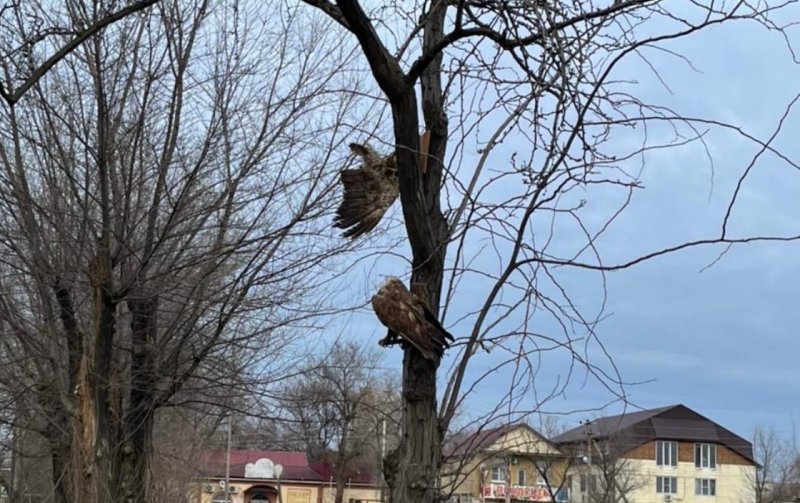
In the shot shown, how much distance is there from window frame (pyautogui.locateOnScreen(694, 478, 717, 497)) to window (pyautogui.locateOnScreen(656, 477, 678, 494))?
156 centimetres

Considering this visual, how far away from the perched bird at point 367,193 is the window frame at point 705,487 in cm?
5523

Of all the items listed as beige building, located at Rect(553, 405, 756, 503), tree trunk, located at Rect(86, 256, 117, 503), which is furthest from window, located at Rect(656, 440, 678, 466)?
tree trunk, located at Rect(86, 256, 117, 503)

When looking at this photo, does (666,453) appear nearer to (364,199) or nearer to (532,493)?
(532,493)

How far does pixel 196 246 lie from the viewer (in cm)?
752

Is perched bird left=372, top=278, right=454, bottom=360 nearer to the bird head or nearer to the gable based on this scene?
the bird head

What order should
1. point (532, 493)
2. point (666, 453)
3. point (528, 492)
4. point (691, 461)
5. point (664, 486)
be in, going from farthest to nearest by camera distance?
1. point (691, 461)
2. point (666, 453)
3. point (664, 486)
4. point (528, 492)
5. point (532, 493)

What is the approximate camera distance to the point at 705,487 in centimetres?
5459

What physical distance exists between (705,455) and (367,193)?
5630 centimetres

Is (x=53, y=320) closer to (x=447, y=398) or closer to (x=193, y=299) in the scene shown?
(x=193, y=299)

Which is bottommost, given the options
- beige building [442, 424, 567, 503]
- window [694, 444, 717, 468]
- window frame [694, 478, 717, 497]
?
window frame [694, 478, 717, 497]

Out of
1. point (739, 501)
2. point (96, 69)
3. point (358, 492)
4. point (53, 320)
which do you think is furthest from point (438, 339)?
point (739, 501)

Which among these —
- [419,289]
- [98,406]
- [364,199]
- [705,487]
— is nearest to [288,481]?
[705,487]

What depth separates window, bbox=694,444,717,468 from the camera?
5519cm

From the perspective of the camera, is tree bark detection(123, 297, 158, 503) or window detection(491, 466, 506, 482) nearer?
window detection(491, 466, 506, 482)
